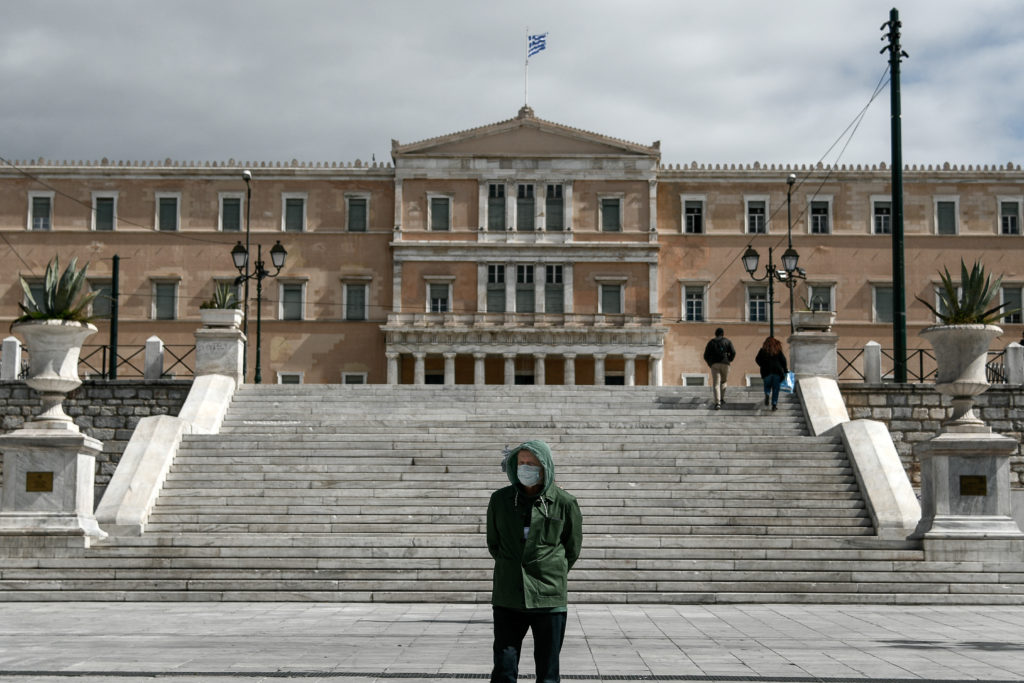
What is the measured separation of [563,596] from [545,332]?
4148 centimetres

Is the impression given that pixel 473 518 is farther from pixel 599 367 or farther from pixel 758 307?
pixel 758 307

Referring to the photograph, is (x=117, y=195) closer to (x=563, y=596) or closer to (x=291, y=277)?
(x=291, y=277)

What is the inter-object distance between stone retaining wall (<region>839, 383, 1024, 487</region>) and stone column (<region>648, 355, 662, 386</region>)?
85.4ft

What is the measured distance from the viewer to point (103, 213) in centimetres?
5044

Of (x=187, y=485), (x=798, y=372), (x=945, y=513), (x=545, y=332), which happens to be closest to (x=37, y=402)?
(x=187, y=485)

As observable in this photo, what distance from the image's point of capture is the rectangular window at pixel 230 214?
50.2 metres

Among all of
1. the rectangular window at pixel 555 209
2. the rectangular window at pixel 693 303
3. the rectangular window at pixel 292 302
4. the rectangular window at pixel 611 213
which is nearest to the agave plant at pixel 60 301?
the rectangular window at pixel 292 302

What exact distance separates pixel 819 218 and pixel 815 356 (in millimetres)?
30226

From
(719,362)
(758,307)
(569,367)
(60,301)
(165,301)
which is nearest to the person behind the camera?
(60,301)

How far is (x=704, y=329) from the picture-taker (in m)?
49.5

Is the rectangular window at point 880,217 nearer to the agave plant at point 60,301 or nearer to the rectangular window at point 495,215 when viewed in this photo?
the rectangular window at point 495,215

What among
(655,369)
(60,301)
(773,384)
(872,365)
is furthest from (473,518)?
(655,369)

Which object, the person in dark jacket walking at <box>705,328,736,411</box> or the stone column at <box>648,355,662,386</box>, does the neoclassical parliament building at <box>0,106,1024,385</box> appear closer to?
the stone column at <box>648,355,662,386</box>

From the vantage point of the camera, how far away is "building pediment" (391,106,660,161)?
49.8 meters
